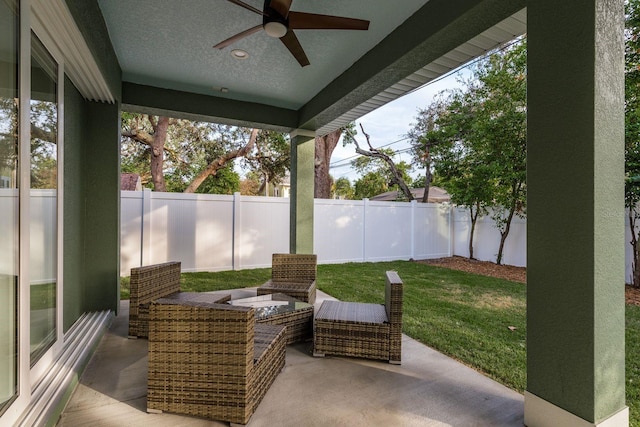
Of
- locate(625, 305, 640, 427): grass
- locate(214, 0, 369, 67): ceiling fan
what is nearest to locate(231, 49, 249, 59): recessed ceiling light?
locate(214, 0, 369, 67): ceiling fan

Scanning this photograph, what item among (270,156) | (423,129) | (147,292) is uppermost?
(423,129)

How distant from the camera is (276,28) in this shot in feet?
8.15

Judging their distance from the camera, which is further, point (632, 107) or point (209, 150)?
point (209, 150)

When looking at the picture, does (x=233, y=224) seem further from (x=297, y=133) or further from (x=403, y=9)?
(x=403, y=9)

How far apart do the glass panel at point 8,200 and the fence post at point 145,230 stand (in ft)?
17.2

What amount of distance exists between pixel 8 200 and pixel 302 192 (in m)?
4.24

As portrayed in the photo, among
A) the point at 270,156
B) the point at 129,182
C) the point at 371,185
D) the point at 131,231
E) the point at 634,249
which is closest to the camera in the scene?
the point at 634,249

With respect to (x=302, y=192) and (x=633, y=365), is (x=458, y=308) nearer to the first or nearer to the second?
(x=633, y=365)

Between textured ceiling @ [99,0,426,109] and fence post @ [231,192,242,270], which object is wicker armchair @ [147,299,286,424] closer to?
textured ceiling @ [99,0,426,109]

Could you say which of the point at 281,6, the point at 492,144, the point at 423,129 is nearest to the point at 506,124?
the point at 492,144

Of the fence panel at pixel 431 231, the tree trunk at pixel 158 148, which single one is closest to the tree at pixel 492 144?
the fence panel at pixel 431 231

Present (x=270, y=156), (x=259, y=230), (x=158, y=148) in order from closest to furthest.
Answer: (x=259, y=230) → (x=158, y=148) → (x=270, y=156)

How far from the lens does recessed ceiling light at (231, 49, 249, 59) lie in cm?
350

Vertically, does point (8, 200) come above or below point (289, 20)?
below
